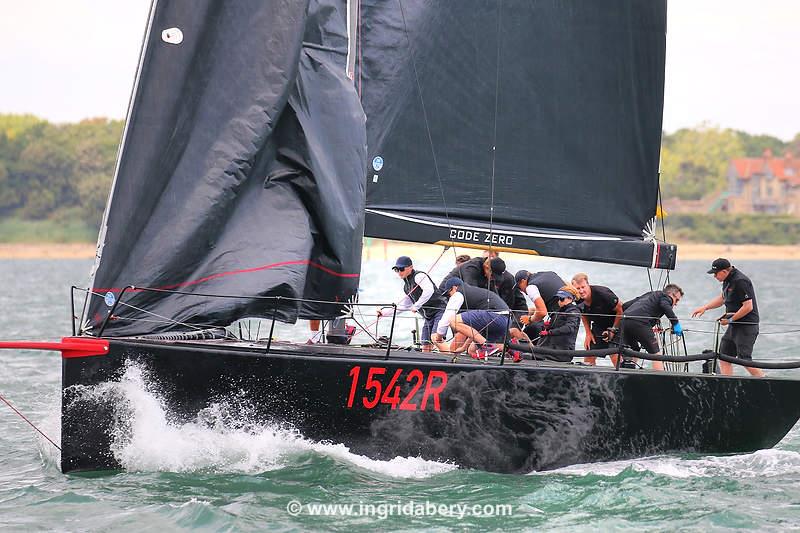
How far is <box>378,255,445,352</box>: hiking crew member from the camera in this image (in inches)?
437

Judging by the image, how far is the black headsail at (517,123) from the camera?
11758 mm

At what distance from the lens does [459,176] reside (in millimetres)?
12078

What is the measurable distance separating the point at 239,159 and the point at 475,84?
334cm

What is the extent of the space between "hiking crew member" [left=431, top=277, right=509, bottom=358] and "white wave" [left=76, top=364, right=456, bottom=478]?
1527 mm

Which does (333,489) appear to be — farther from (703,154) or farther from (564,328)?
(703,154)

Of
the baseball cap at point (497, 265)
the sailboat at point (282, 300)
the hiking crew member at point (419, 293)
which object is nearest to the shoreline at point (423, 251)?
the baseball cap at point (497, 265)

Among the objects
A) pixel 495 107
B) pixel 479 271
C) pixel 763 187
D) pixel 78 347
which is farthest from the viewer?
pixel 763 187

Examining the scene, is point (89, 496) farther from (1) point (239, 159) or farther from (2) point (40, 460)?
(1) point (239, 159)

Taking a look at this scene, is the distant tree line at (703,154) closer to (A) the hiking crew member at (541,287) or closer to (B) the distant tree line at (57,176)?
(B) the distant tree line at (57,176)

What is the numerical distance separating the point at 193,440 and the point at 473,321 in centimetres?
282

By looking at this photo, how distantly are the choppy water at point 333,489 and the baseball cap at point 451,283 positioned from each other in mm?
1905

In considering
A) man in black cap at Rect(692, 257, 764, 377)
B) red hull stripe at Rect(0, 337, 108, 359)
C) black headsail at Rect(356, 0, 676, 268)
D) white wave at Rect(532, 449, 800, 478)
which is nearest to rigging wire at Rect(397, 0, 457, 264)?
black headsail at Rect(356, 0, 676, 268)

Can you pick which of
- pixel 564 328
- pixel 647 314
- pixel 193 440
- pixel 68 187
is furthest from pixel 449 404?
pixel 68 187

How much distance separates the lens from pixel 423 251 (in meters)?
77.8
